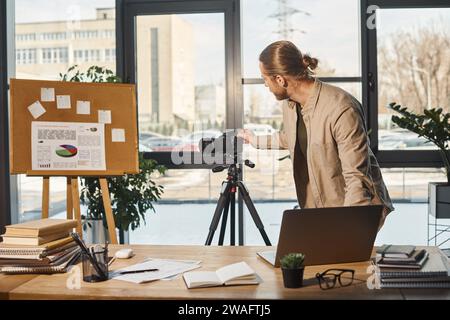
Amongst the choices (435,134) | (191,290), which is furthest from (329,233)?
(435,134)

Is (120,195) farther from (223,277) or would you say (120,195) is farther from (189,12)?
(223,277)

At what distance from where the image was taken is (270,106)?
4.46m

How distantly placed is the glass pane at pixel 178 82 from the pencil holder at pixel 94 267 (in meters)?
2.80

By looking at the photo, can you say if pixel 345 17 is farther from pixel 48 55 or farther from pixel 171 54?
pixel 48 55

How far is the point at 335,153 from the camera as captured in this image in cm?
233

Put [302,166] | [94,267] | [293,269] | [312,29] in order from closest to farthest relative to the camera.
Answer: [293,269] → [94,267] → [302,166] → [312,29]

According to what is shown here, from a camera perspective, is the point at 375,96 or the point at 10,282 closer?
the point at 10,282

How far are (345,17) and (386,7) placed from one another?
0.33 metres

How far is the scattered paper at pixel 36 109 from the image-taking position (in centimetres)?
336

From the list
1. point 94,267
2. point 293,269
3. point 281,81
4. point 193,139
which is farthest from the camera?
point 193,139

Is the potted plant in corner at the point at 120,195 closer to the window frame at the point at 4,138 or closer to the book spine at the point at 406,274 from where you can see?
the window frame at the point at 4,138

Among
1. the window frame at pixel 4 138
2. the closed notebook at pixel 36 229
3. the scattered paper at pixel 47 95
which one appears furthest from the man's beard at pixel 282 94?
the window frame at pixel 4 138

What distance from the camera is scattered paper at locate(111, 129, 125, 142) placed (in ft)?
11.4

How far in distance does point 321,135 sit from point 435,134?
1.95 meters
